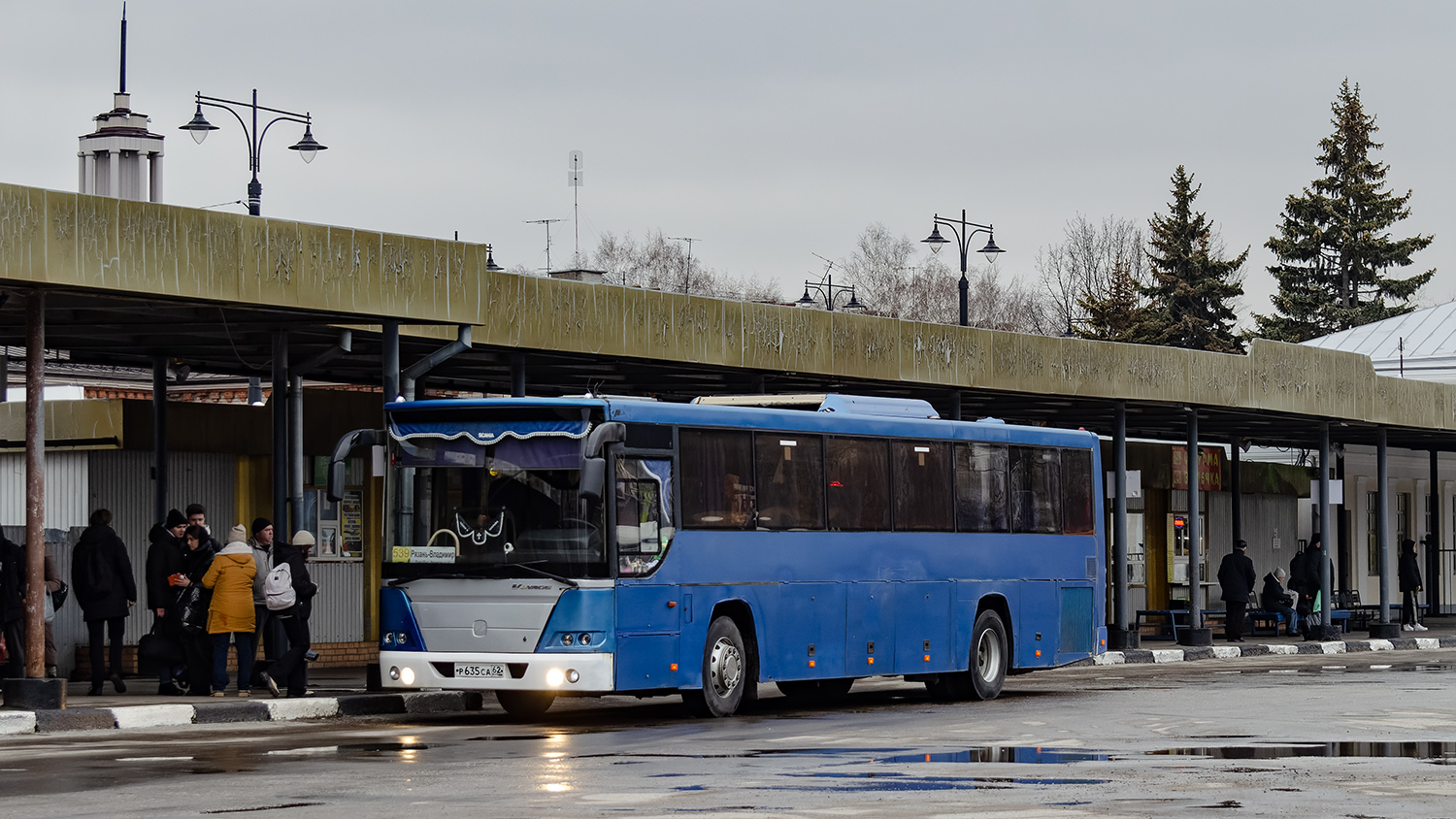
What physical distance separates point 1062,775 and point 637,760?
2.72 m

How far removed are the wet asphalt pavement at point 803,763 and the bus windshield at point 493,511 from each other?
4.33ft

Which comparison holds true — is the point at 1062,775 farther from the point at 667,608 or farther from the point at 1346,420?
the point at 1346,420

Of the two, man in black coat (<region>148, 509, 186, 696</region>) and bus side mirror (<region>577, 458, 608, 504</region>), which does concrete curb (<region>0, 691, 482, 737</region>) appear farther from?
bus side mirror (<region>577, 458, 608, 504</region>)

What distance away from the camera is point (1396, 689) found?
2133 cm

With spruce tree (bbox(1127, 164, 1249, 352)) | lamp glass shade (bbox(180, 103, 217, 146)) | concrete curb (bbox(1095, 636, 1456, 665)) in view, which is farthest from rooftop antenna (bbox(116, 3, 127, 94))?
spruce tree (bbox(1127, 164, 1249, 352))

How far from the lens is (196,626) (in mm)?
19344

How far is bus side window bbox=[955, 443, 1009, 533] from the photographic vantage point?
70.7 feet

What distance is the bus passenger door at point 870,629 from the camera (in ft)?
65.8

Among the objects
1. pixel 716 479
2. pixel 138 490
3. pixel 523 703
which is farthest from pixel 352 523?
pixel 716 479

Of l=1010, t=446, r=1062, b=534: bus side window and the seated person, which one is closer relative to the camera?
l=1010, t=446, r=1062, b=534: bus side window

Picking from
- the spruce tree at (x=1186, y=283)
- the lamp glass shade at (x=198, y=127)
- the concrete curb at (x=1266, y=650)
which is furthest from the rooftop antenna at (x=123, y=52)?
the spruce tree at (x=1186, y=283)

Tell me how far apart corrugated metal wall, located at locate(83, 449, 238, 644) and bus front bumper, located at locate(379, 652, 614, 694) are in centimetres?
678

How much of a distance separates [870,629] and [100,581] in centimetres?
707

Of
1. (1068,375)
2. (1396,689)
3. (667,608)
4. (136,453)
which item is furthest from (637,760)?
(1068,375)
